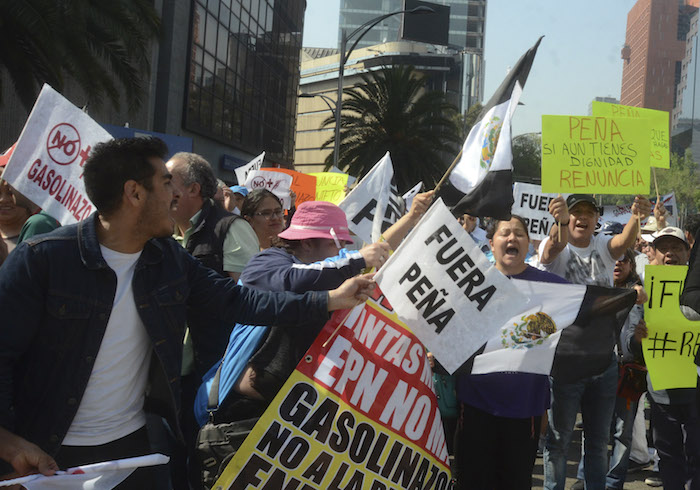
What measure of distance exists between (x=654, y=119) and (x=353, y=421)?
4803 mm

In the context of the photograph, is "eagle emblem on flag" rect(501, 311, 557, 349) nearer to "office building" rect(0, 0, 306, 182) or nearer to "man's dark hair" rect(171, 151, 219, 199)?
"man's dark hair" rect(171, 151, 219, 199)

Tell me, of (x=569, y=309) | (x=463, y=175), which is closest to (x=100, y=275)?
(x=463, y=175)

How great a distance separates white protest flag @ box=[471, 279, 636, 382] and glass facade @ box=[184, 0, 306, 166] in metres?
25.1

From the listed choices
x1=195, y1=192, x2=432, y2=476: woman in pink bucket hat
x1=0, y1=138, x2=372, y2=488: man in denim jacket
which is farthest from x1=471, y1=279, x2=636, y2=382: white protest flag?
x1=0, y1=138, x2=372, y2=488: man in denim jacket

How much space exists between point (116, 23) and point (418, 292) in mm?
12123

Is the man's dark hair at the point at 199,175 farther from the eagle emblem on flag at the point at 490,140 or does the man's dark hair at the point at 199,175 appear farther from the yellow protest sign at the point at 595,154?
the yellow protest sign at the point at 595,154

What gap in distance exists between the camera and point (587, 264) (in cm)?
504

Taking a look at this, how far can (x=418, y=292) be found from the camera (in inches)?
129

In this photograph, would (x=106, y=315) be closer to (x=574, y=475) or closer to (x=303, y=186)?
(x=574, y=475)

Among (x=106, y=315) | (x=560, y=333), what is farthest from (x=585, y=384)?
(x=106, y=315)

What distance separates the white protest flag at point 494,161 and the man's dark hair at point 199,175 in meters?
1.41

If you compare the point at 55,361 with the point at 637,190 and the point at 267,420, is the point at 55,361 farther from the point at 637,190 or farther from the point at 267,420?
the point at 637,190

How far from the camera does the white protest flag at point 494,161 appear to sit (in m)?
3.74

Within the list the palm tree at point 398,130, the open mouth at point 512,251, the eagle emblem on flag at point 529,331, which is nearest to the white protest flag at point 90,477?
the eagle emblem on flag at point 529,331
